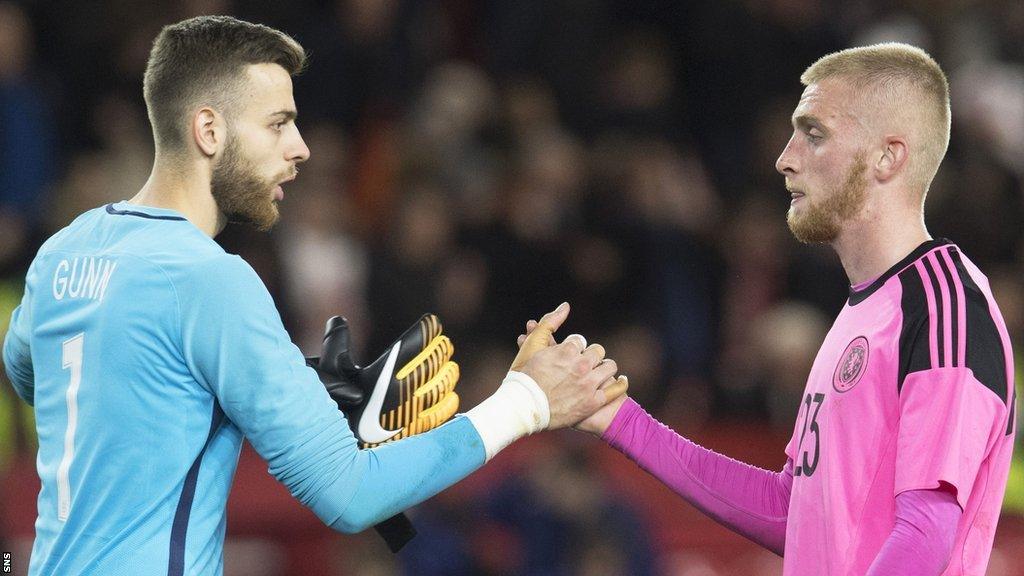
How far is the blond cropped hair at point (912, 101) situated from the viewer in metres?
3.46

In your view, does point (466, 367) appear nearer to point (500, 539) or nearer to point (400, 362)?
point (500, 539)

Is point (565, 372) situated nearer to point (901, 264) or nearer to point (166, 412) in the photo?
point (901, 264)

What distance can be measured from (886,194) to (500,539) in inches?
165

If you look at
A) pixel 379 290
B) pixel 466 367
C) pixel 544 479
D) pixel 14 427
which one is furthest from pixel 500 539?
pixel 14 427

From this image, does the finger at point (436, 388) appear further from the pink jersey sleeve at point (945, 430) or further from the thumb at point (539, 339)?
the pink jersey sleeve at point (945, 430)

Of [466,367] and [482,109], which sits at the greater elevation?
[482,109]

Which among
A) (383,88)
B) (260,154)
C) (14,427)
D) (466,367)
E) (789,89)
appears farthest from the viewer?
(789,89)

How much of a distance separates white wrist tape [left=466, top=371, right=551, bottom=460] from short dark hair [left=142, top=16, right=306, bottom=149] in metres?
1.02

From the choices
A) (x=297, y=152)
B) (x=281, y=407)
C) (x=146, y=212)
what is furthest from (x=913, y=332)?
(x=146, y=212)

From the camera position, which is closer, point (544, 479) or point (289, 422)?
point (289, 422)

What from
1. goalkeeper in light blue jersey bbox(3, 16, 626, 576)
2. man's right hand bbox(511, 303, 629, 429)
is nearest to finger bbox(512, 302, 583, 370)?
A: man's right hand bbox(511, 303, 629, 429)

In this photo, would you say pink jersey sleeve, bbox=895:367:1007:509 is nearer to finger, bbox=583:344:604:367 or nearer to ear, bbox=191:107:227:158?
finger, bbox=583:344:604:367

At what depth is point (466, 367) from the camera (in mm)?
7754

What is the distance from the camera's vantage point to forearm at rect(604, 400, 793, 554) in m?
3.85
